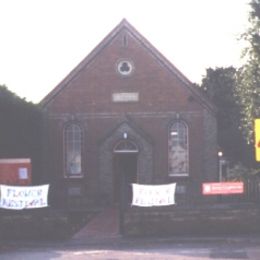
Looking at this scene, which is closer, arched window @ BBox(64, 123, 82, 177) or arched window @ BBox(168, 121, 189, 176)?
arched window @ BBox(168, 121, 189, 176)

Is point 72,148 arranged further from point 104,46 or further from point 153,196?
point 153,196

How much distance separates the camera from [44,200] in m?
19.7

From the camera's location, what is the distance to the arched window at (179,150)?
Answer: 32969 millimetres

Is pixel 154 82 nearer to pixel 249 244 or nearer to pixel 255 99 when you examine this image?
pixel 255 99

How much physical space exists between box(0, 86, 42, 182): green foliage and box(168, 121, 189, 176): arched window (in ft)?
22.4

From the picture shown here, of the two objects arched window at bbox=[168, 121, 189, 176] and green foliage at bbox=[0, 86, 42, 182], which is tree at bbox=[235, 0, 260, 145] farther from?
green foliage at bbox=[0, 86, 42, 182]

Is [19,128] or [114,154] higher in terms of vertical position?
[19,128]

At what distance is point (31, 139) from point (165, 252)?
56.1ft

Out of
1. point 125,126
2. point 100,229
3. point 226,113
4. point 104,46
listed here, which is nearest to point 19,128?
point 125,126

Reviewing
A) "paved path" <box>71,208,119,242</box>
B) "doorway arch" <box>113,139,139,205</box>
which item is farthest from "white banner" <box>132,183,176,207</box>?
"doorway arch" <box>113,139,139,205</box>

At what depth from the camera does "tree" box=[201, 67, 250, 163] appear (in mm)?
57062

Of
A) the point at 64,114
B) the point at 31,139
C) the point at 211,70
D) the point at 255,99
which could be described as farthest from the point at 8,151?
the point at 211,70

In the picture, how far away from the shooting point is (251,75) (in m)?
26.8

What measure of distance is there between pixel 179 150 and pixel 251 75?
7.54m
